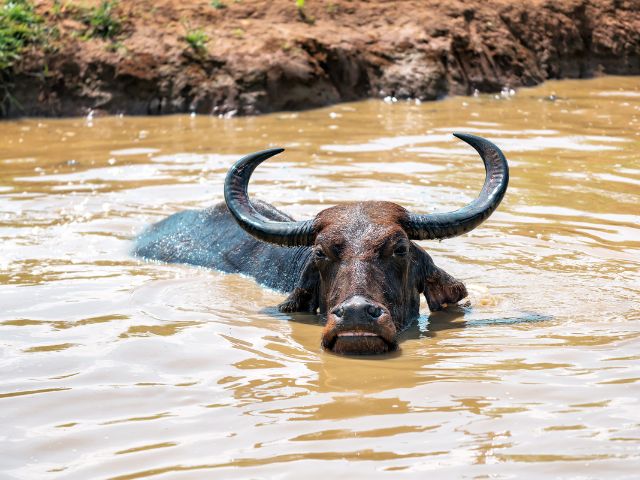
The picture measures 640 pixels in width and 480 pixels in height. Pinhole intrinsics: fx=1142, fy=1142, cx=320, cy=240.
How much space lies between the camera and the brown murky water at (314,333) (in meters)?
4.18

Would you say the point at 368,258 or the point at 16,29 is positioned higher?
the point at 16,29

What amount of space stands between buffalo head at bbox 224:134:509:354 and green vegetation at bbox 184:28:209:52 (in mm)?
7666

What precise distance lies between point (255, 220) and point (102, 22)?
8737 mm

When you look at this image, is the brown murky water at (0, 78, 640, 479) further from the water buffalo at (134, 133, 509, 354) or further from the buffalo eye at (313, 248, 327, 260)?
the buffalo eye at (313, 248, 327, 260)

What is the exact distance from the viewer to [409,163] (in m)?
10.8

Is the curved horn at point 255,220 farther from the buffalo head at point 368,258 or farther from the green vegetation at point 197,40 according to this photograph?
the green vegetation at point 197,40

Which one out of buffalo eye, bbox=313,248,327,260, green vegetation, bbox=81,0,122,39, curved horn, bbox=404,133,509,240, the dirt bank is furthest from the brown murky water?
green vegetation, bbox=81,0,122,39

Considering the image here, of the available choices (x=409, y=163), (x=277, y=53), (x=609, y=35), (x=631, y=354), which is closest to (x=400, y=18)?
(x=277, y=53)

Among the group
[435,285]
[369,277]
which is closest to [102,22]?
[435,285]

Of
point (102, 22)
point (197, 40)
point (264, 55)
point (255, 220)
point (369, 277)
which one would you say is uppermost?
point (102, 22)

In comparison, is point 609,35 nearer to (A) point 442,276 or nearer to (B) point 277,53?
(B) point 277,53

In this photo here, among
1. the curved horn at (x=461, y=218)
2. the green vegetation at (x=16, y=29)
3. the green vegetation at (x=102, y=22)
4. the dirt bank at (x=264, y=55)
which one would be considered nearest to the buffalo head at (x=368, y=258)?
the curved horn at (x=461, y=218)

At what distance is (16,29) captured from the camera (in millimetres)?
14336

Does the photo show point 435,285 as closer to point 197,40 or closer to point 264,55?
point 264,55
